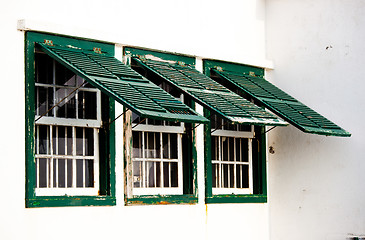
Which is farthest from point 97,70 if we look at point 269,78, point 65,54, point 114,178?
point 269,78

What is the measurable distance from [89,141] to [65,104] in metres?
0.51

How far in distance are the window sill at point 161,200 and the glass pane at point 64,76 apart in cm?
144

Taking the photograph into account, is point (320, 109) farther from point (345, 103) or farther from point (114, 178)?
point (114, 178)

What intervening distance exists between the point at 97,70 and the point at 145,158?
1.50m

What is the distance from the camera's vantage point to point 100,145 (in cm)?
902

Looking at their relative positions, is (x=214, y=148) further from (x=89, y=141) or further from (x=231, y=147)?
(x=89, y=141)

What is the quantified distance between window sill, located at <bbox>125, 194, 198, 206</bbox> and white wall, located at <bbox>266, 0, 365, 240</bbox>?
1613 millimetres

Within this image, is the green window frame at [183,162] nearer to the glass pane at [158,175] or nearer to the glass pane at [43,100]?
the glass pane at [158,175]

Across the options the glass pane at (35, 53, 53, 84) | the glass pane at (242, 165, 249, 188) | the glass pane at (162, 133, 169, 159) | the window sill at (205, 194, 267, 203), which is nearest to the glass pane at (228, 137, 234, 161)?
the glass pane at (242, 165, 249, 188)

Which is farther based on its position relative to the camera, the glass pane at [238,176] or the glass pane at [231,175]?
the glass pane at [238,176]

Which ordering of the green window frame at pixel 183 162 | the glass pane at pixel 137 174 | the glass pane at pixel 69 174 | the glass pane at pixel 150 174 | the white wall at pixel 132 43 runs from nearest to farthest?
the white wall at pixel 132 43, the glass pane at pixel 69 174, the green window frame at pixel 183 162, the glass pane at pixel 137 174, the glass pane at pixel 150 174

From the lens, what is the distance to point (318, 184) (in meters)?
10.5

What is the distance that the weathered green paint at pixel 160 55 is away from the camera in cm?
938

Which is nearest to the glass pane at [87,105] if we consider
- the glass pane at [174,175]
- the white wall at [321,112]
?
the glass pane at [174,175]
